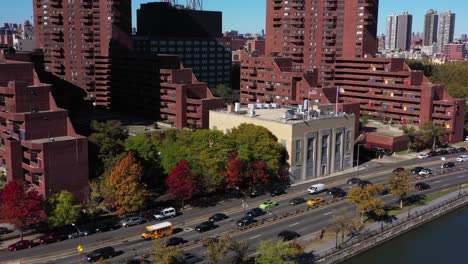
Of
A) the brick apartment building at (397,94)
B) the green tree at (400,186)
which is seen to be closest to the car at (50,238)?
the green tree at (400,186)


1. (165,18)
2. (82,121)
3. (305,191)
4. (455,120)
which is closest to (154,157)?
(305,191)

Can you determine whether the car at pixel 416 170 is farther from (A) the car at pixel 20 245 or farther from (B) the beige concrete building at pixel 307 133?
(A) the car at pixel 20 245

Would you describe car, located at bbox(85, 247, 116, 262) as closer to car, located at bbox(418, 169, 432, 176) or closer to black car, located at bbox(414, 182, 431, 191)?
black car, located at bbox(414, 182, 431, 191)

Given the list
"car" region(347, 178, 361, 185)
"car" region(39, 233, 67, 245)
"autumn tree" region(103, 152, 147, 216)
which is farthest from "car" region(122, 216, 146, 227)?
"car" region(347, 178, 361, 185)

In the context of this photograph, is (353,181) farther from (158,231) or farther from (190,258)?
(190,258)

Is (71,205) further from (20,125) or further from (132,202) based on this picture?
(20,125)

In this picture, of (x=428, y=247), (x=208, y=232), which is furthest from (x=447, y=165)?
(x=208, y=232)
